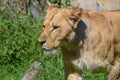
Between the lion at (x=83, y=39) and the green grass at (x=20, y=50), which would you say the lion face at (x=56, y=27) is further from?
the green grass at (x=20, y=50)

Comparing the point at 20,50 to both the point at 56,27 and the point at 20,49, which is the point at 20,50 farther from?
the point at 56,27

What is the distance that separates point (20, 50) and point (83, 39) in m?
2.38

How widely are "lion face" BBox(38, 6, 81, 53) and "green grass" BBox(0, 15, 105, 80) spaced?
6.27ft

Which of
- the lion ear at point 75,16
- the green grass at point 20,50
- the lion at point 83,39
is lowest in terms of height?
the green grass at point 20,50

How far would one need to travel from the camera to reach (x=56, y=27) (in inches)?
194

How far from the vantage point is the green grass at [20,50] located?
707cm

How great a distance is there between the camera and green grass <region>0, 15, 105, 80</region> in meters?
7.07

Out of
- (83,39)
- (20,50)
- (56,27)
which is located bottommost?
(20,50)

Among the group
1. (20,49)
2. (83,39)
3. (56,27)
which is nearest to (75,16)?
(56,27)

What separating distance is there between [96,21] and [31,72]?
4.61 ft

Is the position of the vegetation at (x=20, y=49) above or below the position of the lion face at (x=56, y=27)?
below

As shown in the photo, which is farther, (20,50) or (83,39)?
(20,50)

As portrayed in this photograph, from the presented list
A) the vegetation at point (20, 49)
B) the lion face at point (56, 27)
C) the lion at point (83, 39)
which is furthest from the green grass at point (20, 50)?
the lion face at point (56, 27)

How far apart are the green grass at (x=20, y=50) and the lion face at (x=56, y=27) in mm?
1911
